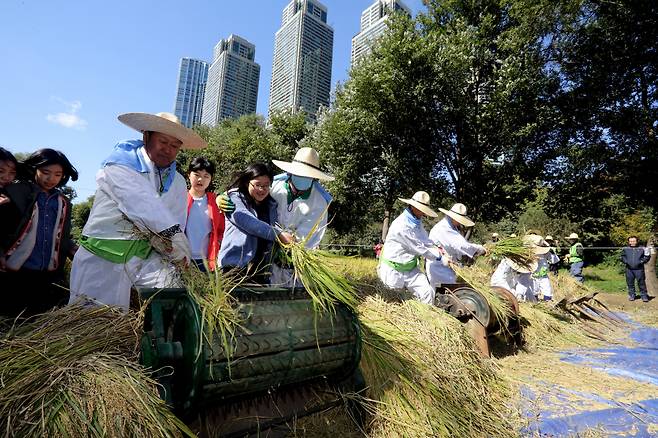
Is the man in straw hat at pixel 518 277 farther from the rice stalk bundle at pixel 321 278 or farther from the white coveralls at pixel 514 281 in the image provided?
the rice stalk bundle at pixel 321 278

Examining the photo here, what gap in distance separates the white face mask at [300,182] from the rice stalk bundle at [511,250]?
3876 mm

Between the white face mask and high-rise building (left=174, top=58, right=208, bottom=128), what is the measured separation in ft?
258

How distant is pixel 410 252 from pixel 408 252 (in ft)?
0.10

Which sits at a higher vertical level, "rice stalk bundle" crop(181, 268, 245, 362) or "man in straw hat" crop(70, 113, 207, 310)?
"man in straw hat" crop(70, 113, 207, 310)

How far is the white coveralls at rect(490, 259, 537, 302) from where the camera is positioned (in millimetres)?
7248

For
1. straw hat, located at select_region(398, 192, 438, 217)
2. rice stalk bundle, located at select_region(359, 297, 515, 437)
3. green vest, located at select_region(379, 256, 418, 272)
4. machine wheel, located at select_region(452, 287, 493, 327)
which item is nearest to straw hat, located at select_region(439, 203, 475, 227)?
straw hat, located at select_region(398, 192, 438, 217)

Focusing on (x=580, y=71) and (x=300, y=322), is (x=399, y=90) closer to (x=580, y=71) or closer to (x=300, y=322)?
(x=580, y=71)

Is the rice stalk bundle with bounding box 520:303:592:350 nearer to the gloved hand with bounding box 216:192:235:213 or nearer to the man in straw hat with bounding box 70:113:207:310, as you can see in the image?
the gloved hand with bounding box 216:192:235:213

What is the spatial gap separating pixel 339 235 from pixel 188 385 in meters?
20.1

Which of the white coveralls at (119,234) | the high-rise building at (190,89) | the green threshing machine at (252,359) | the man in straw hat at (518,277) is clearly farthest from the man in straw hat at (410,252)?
the high-rise building at (190,89)

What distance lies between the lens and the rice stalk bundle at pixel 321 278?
215cm

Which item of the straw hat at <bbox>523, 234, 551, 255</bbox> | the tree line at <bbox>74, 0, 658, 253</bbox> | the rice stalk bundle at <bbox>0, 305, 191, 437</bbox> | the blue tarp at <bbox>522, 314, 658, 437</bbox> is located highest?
the tree line at <bbox>74, 0, 658, 253</bbox>

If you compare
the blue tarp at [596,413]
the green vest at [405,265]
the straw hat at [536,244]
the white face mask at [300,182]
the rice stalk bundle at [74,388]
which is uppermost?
the white face mask at [300,182]

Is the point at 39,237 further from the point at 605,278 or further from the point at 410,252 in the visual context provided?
the point at 605,278
